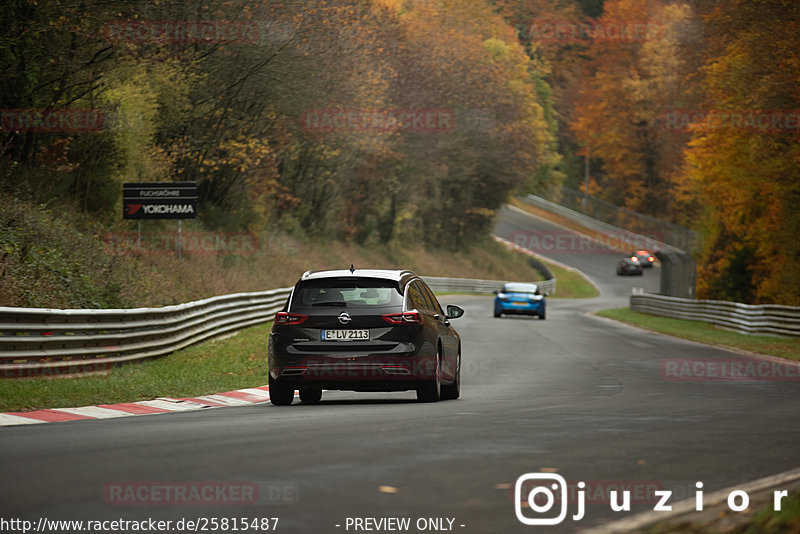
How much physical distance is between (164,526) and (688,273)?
4735 cm

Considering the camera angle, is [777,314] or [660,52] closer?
[777,314]

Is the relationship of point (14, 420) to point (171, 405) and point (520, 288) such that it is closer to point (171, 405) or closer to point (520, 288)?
point (171, 405)

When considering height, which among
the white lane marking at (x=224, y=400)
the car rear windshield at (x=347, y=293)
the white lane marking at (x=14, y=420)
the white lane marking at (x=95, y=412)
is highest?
the car rear windshield at (x=347, y=293)

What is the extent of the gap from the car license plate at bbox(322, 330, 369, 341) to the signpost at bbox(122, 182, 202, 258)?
1515cm

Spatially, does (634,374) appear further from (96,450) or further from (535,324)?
(535,324)

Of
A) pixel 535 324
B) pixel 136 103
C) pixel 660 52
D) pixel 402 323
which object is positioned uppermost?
pixel 660 52

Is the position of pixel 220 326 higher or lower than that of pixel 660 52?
lower

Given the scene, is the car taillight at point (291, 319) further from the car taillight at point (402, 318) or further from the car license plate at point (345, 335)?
the car taillight at point (402, 318)

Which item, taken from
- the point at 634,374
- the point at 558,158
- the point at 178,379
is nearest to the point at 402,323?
the point at 178,379

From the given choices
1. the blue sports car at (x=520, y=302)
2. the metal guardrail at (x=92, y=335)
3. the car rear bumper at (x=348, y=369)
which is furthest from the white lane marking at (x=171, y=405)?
the blue sports car at (x=520, y=302)

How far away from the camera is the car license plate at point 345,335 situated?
13.3 m

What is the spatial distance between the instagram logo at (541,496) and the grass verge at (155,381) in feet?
24.0

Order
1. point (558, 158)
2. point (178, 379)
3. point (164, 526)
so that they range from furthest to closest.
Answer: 1. point (558, 158)
2. point (178, 379)
3. point (164, 526)

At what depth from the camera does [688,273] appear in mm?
51344
